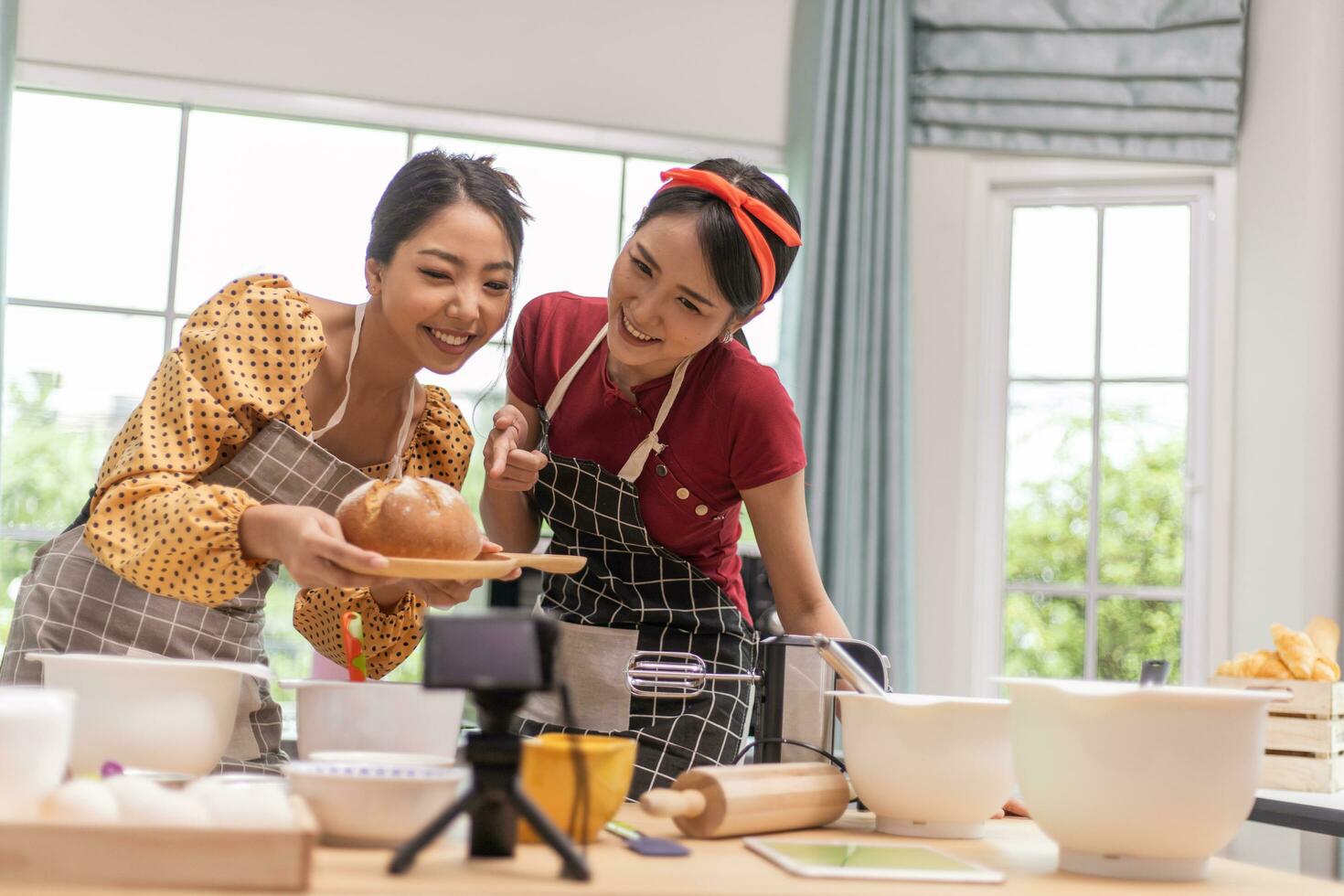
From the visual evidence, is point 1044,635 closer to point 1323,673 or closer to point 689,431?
point 1323,673

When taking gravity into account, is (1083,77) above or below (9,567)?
above

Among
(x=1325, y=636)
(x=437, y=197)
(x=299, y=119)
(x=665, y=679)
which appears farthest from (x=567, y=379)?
(x=299, y=119)

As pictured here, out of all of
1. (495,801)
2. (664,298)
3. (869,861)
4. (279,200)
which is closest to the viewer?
(495,801)

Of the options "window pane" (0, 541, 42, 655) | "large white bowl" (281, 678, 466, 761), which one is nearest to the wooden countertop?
"large white bowl" (281, 678, 466, 761)

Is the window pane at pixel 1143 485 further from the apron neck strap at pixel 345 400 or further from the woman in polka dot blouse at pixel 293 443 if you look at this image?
the apron neck strap at pixel 345 400

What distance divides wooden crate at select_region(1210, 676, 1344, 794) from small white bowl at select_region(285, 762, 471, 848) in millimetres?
1620

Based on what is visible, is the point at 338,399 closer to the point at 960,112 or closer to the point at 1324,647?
the point at 1324,647

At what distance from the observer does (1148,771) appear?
3.02 ft

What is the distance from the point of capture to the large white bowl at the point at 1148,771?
0.92 m

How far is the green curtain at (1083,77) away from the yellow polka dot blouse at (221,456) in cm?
241

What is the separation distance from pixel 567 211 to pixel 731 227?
2073mm

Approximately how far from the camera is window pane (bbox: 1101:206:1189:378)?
3.66 metres

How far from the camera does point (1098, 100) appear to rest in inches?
142

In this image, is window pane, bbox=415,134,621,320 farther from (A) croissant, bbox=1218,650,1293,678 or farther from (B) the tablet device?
(B) the tablet device
